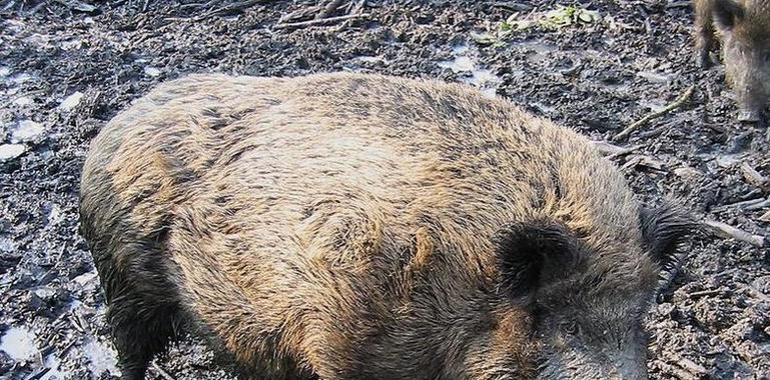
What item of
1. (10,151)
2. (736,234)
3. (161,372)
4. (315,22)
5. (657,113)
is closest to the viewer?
(161,372)

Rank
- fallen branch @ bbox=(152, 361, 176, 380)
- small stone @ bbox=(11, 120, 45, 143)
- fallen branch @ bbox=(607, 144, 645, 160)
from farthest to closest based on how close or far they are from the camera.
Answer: small stone @ bbox=(11, 120, 45, 143) → fallen branch @ bbox=(607, 144, 645, 160) → fallen branch @ bbox=(152, 361, 176, 380)

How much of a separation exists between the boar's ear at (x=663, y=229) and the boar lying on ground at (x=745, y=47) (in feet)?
11.5

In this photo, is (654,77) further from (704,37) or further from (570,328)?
(570,328)

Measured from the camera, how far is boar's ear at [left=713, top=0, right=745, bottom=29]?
6711 mm

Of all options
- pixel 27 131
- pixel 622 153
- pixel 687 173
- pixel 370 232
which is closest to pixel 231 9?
pixel 27 131

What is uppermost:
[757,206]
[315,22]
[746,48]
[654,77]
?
[746,48]

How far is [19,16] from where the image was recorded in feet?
25.9

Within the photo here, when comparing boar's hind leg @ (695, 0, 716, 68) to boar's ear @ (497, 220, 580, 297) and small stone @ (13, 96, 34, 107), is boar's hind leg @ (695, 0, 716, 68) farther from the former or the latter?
boar's ear @ (497, 220, 580, 297)

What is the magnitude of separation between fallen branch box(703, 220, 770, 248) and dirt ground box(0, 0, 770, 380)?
0.02 meters

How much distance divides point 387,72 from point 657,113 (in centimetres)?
173

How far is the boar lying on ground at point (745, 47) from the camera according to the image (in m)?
6.29

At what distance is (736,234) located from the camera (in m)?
4.88

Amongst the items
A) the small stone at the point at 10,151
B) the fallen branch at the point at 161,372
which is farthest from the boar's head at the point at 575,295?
the small stone at the point at 10,151

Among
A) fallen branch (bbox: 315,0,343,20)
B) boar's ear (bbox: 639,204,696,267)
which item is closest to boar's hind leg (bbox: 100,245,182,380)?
boar's ear (bbox: 639,204,696,267)
